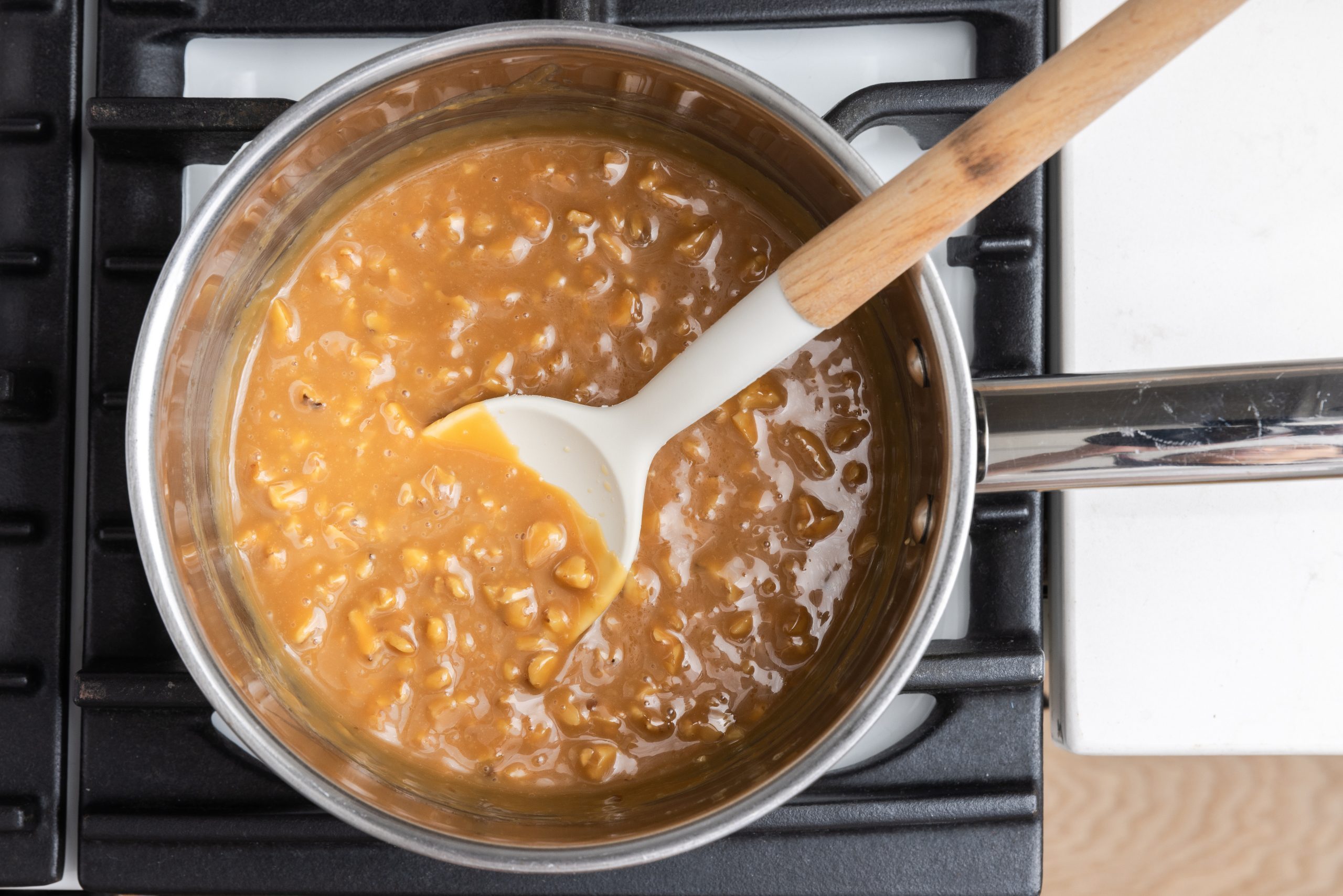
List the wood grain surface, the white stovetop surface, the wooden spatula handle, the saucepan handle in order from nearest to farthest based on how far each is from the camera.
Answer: the wooden spatula handle
the saucepan handle
the white stovetop surface
the wood grain surface

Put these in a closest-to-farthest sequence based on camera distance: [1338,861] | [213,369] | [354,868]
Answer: [213,369] < [354,868] < [1338,861]

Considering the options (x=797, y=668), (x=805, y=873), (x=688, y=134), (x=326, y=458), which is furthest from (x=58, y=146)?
(x=805, y=873)

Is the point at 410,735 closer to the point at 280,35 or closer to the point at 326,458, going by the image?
the point at 326,458

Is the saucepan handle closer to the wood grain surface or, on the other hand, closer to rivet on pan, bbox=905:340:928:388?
rivet on pan, bbox=905:340:928:388

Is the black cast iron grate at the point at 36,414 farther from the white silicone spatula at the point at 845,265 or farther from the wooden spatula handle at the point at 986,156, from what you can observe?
the wooden spatula handle at the point at 986,156

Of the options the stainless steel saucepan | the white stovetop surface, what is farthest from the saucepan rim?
the white stovetop surface

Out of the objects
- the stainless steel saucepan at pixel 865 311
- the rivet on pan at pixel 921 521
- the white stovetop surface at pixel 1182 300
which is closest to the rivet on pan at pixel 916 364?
the stainless steel saucepan at pixel 865 311

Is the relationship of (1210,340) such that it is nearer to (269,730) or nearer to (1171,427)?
(1171,427)

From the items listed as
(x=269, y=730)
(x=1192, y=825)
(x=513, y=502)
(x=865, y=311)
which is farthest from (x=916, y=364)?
(x=1192, y=825)
